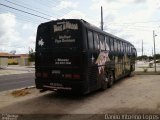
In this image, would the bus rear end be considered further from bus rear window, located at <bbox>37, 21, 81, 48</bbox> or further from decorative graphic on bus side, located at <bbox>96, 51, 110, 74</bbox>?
decorative graphic on bus side, located at <bbox>96, 51, 110, 74</bbox>

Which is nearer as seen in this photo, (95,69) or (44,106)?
(44,106)

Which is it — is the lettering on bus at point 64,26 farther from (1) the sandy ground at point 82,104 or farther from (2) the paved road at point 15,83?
(2) the paved road at point 15,83

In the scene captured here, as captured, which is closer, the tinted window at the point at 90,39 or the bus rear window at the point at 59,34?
the bus rear window at the point at 59,34

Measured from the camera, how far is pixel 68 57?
10914 mm

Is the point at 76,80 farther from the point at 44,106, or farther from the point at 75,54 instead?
the point at 44,106

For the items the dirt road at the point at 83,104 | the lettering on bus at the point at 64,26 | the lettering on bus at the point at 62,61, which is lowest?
the dirt road at the point at 83,104

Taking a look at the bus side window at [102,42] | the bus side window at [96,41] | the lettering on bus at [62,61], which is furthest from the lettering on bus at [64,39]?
the bus side window at [102,42]

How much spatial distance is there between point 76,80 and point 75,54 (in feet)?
3.50

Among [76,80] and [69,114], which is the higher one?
[76,80]

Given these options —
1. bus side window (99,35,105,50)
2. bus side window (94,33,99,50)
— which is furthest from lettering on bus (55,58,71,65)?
bus side window (99,35,105,50)

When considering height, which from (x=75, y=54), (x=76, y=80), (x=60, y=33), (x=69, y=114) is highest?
(x=60, y=33)

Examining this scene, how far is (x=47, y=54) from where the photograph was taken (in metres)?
11.6

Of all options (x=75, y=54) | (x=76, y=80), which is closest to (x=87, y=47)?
(x=75, y=54)

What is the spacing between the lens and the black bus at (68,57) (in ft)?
35.3
